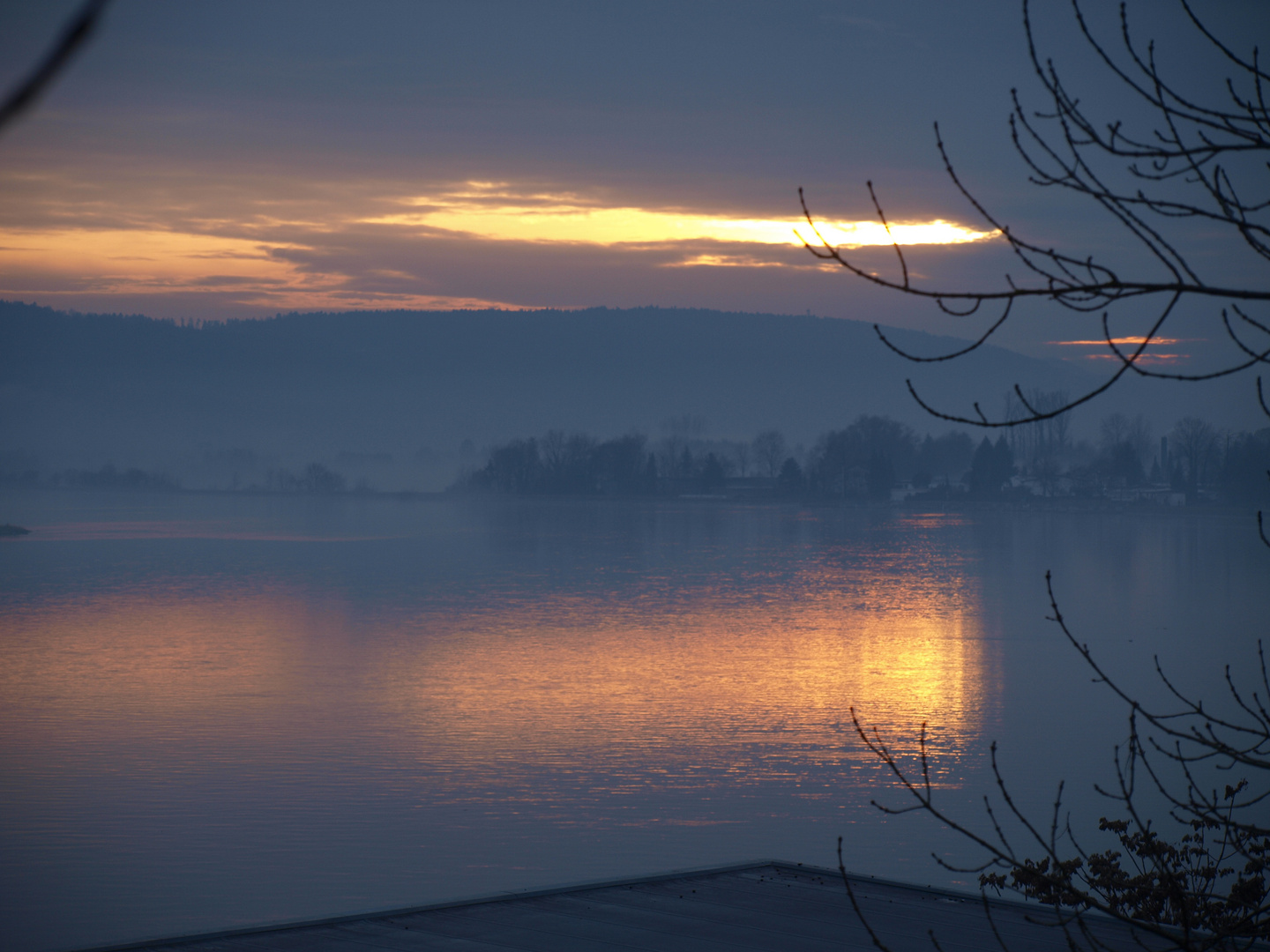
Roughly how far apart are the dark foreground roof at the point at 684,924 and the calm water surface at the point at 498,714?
5288 millimetres

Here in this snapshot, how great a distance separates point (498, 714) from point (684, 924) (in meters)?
16.0

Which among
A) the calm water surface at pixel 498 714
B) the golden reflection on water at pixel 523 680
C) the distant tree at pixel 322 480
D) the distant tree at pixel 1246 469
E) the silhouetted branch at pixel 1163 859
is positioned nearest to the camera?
the silhouetted branch at pixel 1163 859

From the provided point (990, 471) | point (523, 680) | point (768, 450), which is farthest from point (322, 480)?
point (523, 680)

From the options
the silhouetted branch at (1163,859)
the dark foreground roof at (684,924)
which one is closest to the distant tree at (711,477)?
the silhouetted branch at (1163,859)

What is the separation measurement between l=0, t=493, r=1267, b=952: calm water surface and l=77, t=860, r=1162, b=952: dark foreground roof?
17.3 ft

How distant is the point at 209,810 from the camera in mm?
16766

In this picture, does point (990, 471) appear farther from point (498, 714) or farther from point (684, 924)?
point (684, 924)

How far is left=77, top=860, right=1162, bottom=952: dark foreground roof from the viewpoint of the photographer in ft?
23.8

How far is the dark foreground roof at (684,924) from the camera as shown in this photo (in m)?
7.25

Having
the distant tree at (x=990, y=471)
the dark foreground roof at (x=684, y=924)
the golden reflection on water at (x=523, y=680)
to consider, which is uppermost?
the distant tree at (x=990, y=471)

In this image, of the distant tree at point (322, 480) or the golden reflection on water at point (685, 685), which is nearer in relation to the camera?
the golden reflection on water at point (685, 685)

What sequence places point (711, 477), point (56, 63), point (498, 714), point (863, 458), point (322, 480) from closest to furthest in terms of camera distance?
1. point (56, 63)
2. point (498, 714)
3. point (711, 477)
4. point (863, 458)
5. point (322, 480)

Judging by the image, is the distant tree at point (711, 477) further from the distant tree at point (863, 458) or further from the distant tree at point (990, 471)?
the distant tree at point (990, 471)

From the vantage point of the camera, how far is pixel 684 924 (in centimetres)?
780
